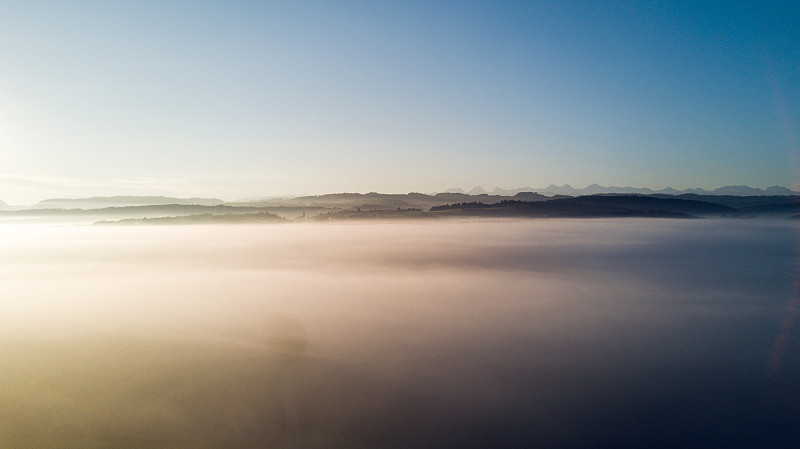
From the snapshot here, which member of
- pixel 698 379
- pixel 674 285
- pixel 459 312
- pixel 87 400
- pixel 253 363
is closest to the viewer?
pixel 87 400

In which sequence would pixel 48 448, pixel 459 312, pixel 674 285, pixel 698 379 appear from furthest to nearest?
pixel 674 285
pixel 459 312
pixel 698 379
pixel 48 448

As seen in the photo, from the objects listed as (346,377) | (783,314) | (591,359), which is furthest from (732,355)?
(346,377)

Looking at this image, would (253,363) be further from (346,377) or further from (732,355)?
(732,355)

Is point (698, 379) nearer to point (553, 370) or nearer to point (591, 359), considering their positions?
point (591, 359)

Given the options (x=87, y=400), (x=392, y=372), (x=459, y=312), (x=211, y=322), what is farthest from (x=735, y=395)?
(x=211, y=322)

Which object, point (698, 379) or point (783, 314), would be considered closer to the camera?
point (698, 379)

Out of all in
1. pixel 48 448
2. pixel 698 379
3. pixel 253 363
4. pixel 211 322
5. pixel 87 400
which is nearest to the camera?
pixel 48 448

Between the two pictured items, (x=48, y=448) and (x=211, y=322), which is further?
(x=211, y=322)

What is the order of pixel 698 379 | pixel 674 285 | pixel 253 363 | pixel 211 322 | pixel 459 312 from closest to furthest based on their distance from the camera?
pixel 698 379, pixel 253 363, pixel 211 322, pixel 459 312, pixel 674 285
